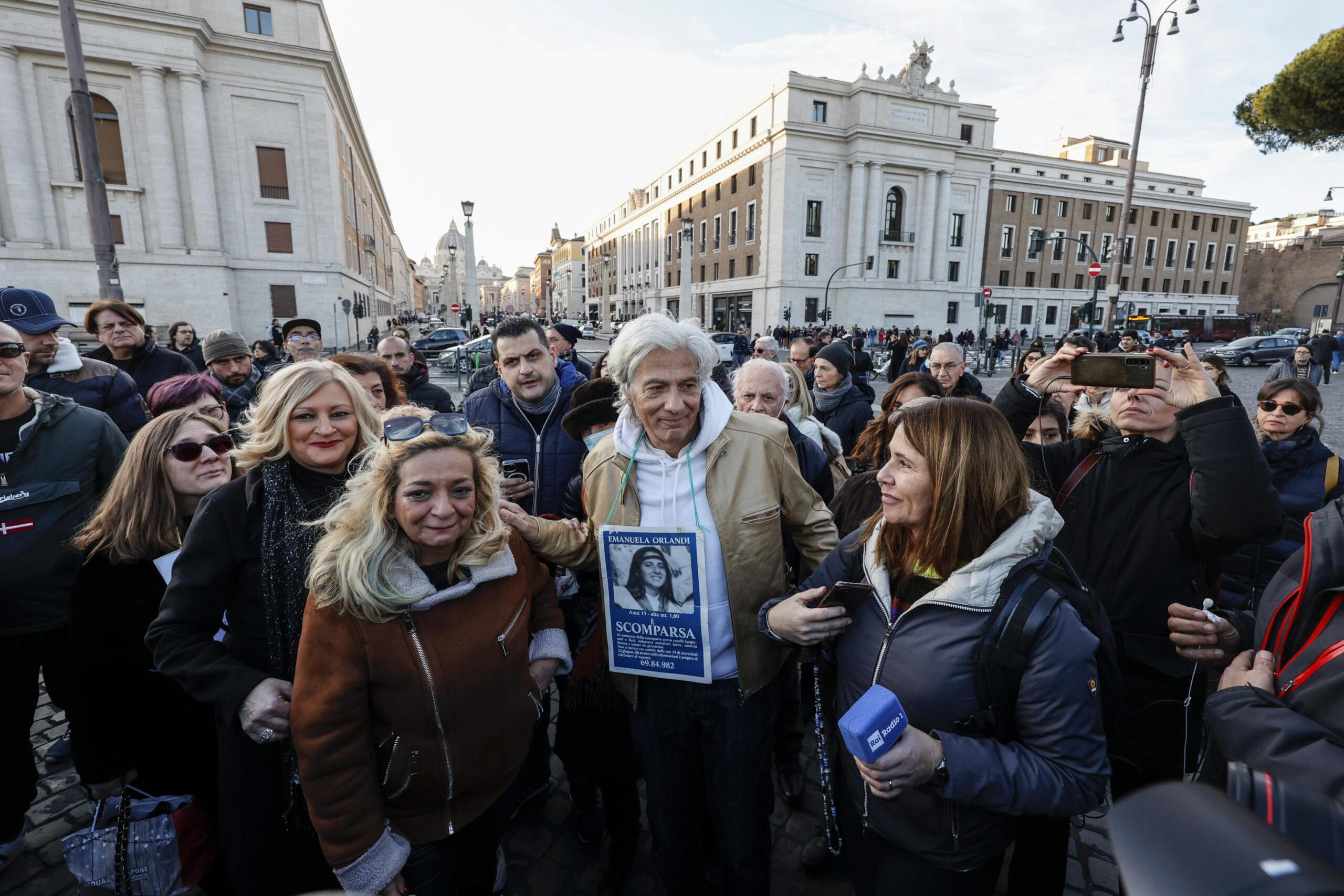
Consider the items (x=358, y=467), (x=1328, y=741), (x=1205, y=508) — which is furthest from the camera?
(x=358, y=467)

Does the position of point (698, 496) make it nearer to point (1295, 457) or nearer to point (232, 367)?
point (1295, 457)

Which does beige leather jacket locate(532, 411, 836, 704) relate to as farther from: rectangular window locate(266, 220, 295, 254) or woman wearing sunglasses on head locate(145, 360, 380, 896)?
rectangular window locate(266, 220, 295, 254)

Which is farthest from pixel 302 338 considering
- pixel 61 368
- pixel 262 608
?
pixel 262 608

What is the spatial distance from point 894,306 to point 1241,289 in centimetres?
4630

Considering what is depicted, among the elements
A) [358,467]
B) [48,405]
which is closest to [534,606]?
[358,467]

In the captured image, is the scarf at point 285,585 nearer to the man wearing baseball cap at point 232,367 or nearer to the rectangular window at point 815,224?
the man wearing baseball cap at point 232,367

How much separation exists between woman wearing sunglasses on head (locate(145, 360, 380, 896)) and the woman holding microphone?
1.54 metres

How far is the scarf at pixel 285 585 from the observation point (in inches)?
75.8

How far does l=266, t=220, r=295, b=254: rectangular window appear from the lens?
28875 mm

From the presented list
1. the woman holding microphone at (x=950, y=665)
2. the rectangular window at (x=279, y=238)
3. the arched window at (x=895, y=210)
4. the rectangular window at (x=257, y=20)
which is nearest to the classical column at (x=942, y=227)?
the arched window at (x=895, y=210)

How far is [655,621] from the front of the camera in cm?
212

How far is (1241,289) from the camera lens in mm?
62312

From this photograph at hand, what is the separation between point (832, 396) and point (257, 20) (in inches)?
1437

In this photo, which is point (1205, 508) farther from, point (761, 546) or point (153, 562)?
point (153, 562)
